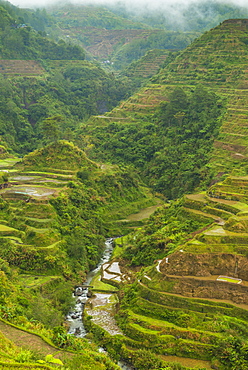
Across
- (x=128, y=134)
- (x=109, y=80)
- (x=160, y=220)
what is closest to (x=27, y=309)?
(x=160, y=220)

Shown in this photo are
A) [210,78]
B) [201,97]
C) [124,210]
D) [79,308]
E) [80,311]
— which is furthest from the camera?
[210,78]

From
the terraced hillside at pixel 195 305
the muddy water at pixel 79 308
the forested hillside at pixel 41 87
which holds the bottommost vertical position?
the muddy water at pixel 79 308

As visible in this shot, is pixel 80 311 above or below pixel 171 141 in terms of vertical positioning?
below

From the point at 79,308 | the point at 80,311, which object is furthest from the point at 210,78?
the point at 80,311

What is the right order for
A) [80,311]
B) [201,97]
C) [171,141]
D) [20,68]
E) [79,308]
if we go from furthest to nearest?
[20,68] → [201,97] → [171,141] → [79,308] → [80,311]

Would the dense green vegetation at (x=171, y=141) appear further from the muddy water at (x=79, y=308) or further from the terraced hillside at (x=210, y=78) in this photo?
the muddy water at (x=79, y=308)

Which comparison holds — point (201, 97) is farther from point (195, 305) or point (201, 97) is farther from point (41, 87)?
point (195, 305)

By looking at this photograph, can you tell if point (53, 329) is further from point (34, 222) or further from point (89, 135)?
point (89, 135)

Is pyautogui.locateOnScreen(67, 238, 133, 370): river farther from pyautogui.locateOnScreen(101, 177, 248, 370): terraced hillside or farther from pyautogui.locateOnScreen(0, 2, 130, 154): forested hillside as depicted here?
pyautogui.locateOnScreen(0, 2, 130, 154): forested hillside

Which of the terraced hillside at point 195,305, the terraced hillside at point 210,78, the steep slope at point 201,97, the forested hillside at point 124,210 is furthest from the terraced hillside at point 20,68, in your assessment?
the terraced hillside at point 195,305

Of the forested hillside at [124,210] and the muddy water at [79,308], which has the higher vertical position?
the forested hillside at [124,210]

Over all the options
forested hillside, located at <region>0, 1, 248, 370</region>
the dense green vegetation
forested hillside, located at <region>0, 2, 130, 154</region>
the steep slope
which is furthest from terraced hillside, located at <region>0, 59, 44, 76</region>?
the dense green vegetation
